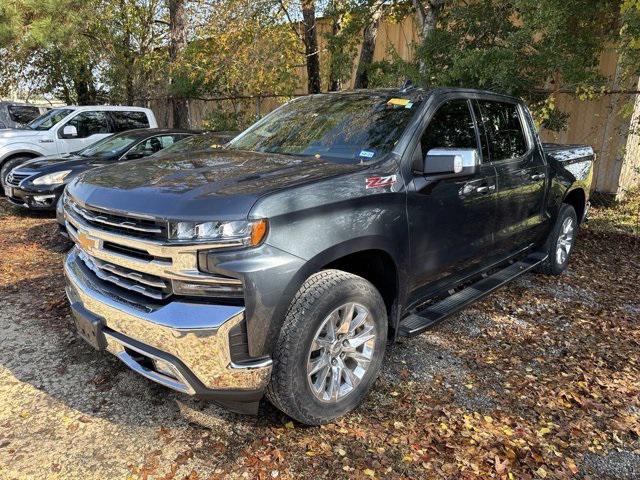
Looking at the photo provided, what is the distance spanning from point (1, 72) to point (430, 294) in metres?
19.9

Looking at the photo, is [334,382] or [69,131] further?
[69,131]

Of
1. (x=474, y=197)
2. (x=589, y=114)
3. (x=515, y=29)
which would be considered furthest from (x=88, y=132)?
(x=589, y=114)

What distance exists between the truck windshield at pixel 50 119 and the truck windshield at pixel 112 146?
2523 millimetres

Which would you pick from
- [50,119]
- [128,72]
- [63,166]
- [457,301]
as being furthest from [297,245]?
[128,72]

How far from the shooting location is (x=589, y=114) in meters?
9.02

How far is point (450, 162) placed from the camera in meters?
2.98

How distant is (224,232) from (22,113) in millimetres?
13882

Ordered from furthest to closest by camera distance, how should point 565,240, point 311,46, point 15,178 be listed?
point 311,46, point 15,178, point 565,240

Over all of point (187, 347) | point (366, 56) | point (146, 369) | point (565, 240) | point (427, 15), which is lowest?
point (565, 240)

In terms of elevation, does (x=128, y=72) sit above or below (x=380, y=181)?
above

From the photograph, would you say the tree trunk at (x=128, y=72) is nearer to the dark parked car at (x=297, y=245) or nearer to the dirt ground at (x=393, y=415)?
the dirt ground at (x=393, y=415)

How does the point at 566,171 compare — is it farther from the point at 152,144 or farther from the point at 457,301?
the point at 152,144

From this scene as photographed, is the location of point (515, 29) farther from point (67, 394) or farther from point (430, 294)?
point (67, 394)

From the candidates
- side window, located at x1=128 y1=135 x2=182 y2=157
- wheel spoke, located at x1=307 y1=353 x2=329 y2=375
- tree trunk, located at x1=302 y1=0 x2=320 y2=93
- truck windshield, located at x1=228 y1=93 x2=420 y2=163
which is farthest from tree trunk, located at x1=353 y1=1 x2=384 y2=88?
wheel spoke, located at x1=307 y1=353 x2=329 y2=375
